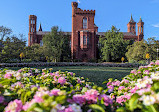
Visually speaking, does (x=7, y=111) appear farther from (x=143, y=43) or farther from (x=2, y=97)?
(x=143, y=43)

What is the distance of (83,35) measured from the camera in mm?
32000

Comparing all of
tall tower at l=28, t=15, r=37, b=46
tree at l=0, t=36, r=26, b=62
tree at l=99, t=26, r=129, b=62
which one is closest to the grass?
tree at l=0, t=36, r=26, b=62

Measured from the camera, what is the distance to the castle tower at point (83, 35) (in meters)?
32.2

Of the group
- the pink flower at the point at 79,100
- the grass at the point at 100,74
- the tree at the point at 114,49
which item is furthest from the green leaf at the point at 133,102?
the tree at the point at 114,49

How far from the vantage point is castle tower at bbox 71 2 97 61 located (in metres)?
32.2

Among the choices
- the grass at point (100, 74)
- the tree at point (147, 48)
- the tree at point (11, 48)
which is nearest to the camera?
the grass at point (100, 74)

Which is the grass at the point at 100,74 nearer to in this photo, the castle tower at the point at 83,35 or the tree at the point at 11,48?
the tree at the point at 11,48

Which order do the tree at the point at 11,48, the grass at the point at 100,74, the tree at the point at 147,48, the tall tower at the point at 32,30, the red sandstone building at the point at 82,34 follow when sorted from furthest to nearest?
1. the tall tower at the point at 32,30
2. the red sandstone building at the point at 82,34
3. the tree at the point at 147,48
4. the tree at the point at 11,48
5. the grass at the point at 100,74

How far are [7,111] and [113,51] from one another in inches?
1355

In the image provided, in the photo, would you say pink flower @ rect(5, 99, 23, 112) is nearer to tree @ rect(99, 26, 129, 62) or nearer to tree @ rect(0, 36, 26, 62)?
tree @ rect(0, 36, 26, 62)

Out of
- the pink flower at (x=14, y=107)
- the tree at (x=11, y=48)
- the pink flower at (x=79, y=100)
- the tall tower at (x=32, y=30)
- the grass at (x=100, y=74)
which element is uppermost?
→ the tall tower at (x=32, y=30)

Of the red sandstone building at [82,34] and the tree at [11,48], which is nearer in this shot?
the tree at [11,48]

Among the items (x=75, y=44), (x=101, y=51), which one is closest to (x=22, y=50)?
(x=75, y=44)

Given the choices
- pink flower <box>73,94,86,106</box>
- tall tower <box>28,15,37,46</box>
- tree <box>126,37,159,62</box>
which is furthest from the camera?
tall tower <box>28,15,37,46</box>
